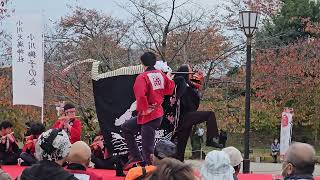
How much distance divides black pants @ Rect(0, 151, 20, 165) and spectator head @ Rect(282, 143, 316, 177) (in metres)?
6.32

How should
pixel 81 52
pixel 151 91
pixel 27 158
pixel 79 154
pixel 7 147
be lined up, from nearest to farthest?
pixel 79 154 → pixel 151 91 → pixel 27 158 → pixel 7 147 → pixel 81 52

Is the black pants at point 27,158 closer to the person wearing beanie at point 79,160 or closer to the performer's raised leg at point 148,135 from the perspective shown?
the performer's raised leg at point 148,135

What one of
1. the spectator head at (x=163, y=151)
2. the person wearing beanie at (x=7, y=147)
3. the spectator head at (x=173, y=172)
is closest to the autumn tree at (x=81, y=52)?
the person wearing beanie at (x=7, y=147)

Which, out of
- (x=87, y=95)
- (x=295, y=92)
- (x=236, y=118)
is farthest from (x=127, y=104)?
(x=295, y=92)

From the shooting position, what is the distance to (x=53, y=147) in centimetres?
379

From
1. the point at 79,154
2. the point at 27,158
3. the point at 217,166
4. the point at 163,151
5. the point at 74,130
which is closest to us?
the point at 217,166

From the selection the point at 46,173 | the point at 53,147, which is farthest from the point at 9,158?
the point at 46,173

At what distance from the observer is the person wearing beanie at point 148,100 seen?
6.49 m

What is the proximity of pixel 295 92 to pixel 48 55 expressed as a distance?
9.64 meters

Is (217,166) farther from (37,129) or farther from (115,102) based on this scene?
(37,129)

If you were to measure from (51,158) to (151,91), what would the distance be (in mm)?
2905

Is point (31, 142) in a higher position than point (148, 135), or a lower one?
lower

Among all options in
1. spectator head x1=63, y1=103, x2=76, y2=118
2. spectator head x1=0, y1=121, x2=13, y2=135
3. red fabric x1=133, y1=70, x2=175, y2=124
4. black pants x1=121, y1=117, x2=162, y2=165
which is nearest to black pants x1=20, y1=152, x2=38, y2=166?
spectator head x1=0, y1=121, x2=13, y2=135

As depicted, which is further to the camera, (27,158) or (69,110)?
(27,158)
